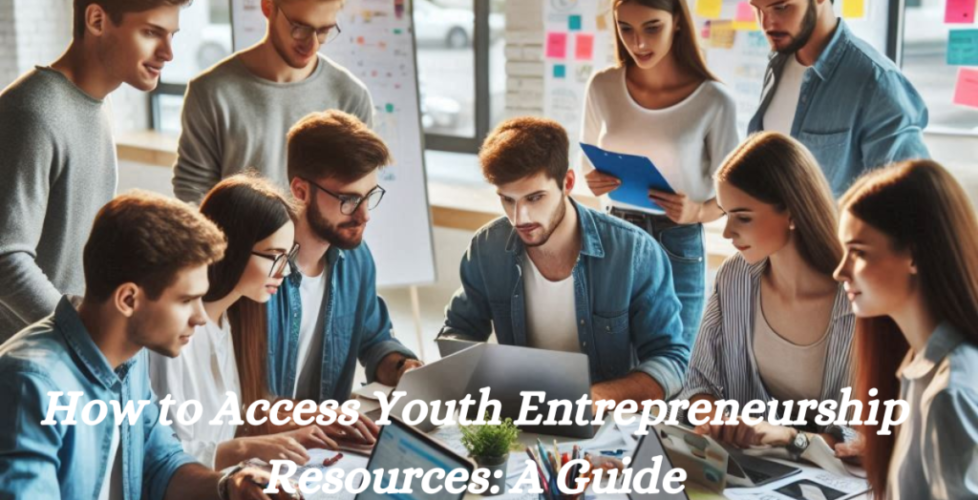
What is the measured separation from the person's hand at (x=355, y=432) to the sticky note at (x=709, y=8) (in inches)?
110

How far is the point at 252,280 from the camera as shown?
2.37 meters

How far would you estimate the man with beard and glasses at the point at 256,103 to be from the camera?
10.5 ft

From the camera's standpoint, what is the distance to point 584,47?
491 cm

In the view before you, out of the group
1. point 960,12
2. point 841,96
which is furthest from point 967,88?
point 841,96

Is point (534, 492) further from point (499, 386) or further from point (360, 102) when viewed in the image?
point (360, 102)

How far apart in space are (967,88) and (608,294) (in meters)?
2.02

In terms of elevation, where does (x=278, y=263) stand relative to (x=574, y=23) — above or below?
below

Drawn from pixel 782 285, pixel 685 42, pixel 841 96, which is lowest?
pixel 782 285

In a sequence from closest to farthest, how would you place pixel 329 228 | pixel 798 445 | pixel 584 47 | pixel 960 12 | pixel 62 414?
pixel 62 414, pixel 798 445, pixel 329 228, pixel 960 12, pixel 584 47

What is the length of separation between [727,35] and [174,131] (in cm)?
376

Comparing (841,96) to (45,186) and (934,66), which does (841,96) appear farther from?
(45,186)

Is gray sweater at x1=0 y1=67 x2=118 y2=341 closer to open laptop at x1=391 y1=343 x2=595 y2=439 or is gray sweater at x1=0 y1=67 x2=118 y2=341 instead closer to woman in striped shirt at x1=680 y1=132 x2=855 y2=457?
open laptop at x1=391 y1=343 x2=595 y2=439

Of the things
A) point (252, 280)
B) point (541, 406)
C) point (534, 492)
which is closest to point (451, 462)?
point (534, 492)

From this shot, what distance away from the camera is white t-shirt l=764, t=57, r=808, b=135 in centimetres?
322
